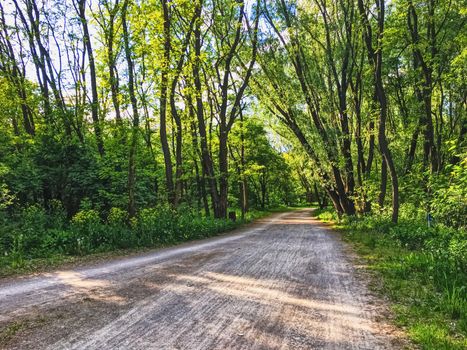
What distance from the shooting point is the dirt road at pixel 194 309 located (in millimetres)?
3879

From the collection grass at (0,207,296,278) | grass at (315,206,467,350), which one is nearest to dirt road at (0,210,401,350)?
grass at (315,206,467,350)

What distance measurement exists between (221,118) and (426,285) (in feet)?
55.0

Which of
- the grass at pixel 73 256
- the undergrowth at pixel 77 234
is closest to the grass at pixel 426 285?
the grass at pixel 73 256

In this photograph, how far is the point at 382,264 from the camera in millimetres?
7930

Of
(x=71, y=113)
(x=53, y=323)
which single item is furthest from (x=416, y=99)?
(x=53, y=323)

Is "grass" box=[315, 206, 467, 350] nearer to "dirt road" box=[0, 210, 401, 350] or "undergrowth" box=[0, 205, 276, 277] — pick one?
"dirt road" box=[0, 210, 401, 350]

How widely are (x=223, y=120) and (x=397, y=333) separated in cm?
1800

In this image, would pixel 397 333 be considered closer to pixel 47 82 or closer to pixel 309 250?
pixel 309 250

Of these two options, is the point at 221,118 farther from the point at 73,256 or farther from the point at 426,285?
the point at 426,285

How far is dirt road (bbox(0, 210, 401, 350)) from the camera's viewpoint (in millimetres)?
3879

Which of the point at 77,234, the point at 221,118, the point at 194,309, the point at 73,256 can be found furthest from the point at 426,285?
the point at 221,118

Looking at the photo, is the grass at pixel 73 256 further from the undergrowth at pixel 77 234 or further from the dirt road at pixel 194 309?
the dirt road at pixel 194 309

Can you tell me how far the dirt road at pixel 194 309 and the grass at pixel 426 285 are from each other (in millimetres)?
→ 373

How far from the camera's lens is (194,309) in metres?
4.91
